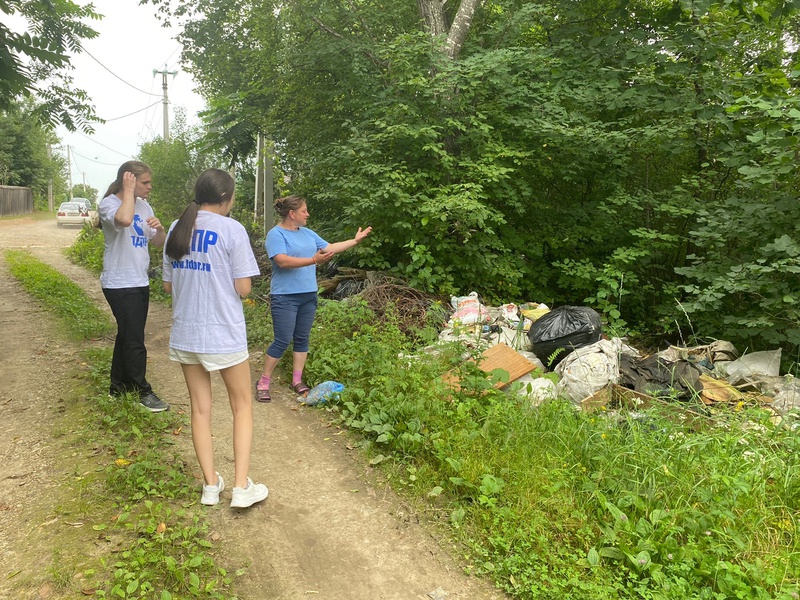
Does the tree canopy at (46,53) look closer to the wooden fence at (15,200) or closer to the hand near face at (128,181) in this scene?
the hand near face at (128,181)

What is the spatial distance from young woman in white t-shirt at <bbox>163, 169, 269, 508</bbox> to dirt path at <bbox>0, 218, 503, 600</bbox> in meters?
0.35

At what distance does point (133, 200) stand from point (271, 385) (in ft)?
7.22

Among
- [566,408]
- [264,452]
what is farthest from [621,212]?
[264,452]

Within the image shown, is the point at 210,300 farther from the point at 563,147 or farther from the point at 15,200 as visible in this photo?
the point at 15,200

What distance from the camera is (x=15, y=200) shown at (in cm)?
3316

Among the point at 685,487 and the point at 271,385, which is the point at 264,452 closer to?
the point at 271,385

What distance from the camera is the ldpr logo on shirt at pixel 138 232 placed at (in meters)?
4.03

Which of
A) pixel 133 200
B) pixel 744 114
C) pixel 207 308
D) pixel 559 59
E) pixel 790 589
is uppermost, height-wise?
pixel 559 59

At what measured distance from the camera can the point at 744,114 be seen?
253 inches

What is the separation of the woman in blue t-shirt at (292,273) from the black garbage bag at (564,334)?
2256 mm

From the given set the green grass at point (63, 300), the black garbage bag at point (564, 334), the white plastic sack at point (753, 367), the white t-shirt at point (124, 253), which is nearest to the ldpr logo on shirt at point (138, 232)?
the white t-shirt at point (124, 253)

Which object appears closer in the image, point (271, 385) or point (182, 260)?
point (182, 260)

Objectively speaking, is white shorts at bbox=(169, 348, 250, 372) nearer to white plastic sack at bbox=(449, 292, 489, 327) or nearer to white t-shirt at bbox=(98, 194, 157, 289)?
white t-shirt at bbox=(98, 194, 157, 289)

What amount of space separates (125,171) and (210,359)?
5.93 feet
